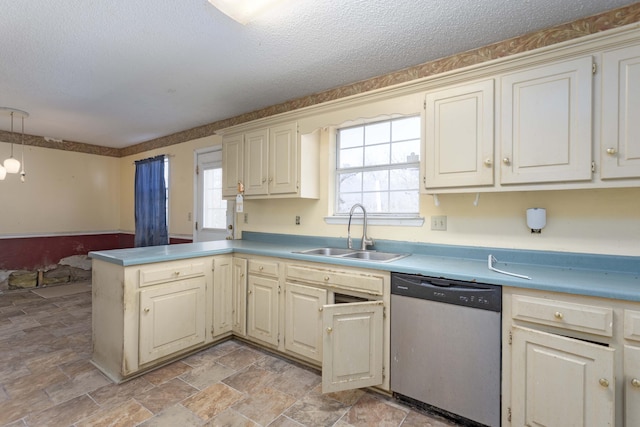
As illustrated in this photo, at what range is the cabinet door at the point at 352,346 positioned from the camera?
192cm

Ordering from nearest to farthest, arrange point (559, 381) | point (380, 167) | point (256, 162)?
point (559, 381) → point (380, 167) → point (256, 162)

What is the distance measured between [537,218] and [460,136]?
70cm

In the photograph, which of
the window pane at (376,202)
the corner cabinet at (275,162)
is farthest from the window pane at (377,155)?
the corner cabinet at (275,162)

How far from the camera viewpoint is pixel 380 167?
107 inches

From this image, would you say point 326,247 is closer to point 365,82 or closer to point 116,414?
point 365,82

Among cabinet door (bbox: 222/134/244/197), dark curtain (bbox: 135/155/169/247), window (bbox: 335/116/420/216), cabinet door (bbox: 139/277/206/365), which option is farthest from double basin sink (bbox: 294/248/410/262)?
dark curtain (bbox: 135/155/169/247)

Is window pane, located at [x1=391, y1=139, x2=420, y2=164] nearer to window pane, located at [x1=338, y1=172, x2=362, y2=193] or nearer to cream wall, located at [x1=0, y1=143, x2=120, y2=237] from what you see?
window pane, located at [x1=338, y1=172, x2=362, y2=193]

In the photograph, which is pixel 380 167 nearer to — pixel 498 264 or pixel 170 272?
pixel 498 264

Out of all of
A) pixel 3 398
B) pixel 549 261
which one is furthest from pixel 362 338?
pixel 3 398

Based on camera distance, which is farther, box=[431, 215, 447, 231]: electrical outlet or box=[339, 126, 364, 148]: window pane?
box=[339, 126, 364, 148]: window pane

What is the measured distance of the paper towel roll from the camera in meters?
1.90

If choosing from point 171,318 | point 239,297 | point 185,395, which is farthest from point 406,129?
point 185,395

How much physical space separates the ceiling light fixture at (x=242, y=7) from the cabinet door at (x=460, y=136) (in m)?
1.20

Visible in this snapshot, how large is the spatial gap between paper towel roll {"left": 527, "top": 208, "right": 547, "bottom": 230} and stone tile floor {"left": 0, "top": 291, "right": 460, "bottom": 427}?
1325 millimetres
